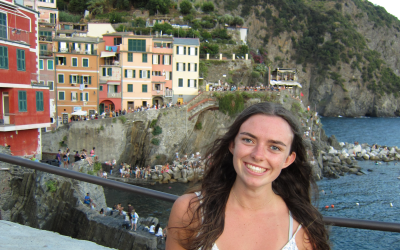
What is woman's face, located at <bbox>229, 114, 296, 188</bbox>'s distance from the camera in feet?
7.33

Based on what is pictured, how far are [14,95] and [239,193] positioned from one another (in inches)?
702

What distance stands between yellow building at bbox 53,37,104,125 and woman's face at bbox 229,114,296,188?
33224 mm

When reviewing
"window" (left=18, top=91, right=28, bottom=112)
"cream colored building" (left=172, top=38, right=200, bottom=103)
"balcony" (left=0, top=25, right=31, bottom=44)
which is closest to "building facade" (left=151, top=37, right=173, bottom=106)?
"cream colored building" (left=172, top=38, right=200, bottom=103)

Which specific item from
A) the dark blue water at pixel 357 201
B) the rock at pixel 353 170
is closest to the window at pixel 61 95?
the dark blue water at pixel 357 201

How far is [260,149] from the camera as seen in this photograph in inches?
88.2

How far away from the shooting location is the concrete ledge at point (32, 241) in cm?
328

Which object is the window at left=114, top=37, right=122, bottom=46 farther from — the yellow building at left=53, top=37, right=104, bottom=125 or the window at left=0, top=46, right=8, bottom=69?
the window at left=0, top=46, right=8, bottom=69

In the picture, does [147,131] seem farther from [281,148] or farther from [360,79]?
[360,79]

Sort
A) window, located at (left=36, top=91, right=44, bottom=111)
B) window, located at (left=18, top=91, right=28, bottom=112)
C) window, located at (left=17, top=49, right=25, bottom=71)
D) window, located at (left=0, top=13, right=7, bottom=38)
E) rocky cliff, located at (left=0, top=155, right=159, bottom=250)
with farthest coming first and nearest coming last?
1. window, located at (left=36, top=91, right=44, bottom=111)
2. window, located at (left=18, top=91, right=28, bottom=112)
3. window, located at (left=17, top=49, right=25, bottom=71)
4. window, located at (left=0, top=13, right=7, bottom=38)
5. rocky cliff, located at (left=0, top=155, right=159, bottom=250)

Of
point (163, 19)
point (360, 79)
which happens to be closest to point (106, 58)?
point (163, 19)

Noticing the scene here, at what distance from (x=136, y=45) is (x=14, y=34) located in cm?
2112

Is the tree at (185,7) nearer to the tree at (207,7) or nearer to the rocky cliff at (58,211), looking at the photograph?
the tree at (207,7)

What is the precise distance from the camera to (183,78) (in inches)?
1532

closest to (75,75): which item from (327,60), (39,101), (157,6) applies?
(39,101)
